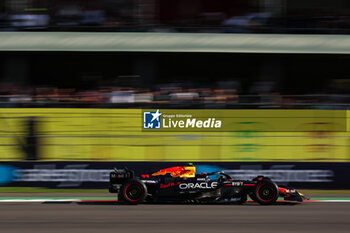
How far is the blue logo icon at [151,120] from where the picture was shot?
47.0ft

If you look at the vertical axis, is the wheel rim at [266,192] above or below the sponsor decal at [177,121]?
below

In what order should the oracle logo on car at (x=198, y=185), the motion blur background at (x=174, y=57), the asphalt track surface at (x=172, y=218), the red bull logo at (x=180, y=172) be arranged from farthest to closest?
1. the motion blur background at (x=174, y=57)
2. the red bull logo at (x=180, y=172)
3. the oracle logo on car at (x=198, y=185)
4. the asphalt track surface at (x=172, y=218)

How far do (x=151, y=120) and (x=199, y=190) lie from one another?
379cm

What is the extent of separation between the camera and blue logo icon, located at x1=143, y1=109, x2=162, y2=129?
14.3 meters

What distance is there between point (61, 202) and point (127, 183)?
1.61m

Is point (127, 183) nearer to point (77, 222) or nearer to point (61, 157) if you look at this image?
point (77, 222)

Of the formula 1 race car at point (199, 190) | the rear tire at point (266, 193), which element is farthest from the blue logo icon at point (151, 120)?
the rear tire at point (266, 193)

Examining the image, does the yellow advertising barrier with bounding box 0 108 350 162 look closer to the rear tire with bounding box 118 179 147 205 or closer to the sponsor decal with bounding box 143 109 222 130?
the sponsor decal with bounding box 143 109 222 130

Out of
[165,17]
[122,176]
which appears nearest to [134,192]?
[122,176]

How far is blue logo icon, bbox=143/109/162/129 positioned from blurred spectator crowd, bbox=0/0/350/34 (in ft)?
14.0

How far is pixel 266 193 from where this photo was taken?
10.9m

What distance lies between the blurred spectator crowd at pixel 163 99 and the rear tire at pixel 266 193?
4196 mm

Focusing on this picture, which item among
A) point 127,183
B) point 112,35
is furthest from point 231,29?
point 127,183

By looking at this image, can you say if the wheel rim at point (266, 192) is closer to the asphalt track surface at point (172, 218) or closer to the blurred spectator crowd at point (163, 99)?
the asphalt track surface at point (172, 218)
